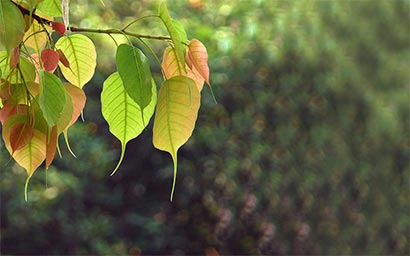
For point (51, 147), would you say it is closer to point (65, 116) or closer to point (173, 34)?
point (65, 116)

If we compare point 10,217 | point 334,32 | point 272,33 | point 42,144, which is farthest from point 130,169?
point 42,144

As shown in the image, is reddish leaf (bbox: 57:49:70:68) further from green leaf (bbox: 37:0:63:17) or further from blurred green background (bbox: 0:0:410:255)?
blurred green background (bbox: 0:0:410:255)

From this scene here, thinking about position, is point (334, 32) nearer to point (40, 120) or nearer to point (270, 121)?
point (270, 121)

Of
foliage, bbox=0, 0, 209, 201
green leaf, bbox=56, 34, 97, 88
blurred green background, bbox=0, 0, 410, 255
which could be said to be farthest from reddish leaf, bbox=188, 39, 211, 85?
blurred green background, bbox=0, 0, 410, 255

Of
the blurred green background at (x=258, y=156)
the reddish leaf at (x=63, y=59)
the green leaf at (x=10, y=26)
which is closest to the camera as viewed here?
the green leaf at (x=10, y=26)

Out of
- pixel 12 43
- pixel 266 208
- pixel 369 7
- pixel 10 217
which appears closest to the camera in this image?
pixel 12 43

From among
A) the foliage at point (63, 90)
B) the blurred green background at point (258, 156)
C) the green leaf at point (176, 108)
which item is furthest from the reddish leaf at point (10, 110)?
the blurred green background at point (258, 156)

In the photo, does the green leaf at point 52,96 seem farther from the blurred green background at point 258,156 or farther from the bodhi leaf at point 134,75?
the blurred green background at point 258,156
